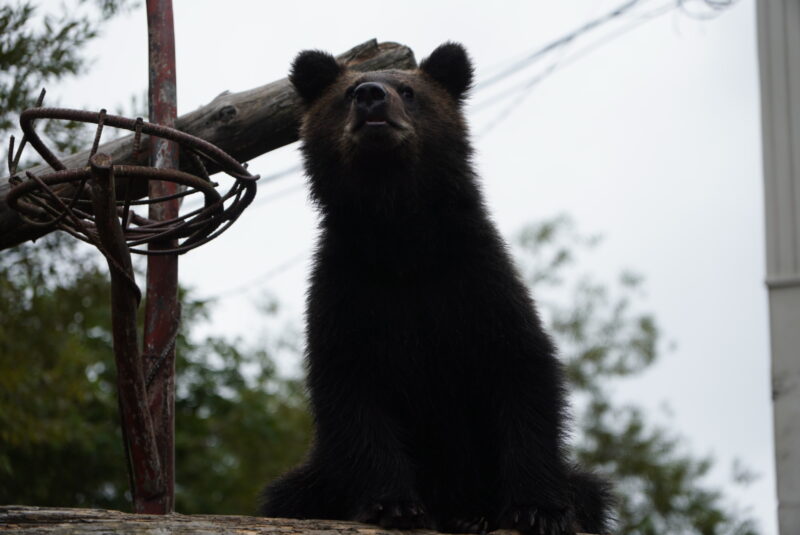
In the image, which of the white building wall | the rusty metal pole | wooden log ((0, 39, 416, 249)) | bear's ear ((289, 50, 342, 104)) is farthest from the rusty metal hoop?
the white building wall

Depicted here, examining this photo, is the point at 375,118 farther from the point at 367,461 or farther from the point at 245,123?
the point at 367,461

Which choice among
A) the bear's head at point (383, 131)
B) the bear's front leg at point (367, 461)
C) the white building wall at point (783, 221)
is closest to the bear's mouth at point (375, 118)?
the bear's head at point (383, 131)

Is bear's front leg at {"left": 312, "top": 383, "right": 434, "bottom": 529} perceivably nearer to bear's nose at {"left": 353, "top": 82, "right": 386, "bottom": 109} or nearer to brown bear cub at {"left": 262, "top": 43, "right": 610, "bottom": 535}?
brown bear cub at {"left": 262, "top": 43, "right": 610, "bottom": 535}

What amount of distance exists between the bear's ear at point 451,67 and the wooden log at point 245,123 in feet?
0.53

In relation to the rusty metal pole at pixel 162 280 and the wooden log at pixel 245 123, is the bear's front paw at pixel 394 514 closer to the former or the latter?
the rusty metal pole at pixel 162 280

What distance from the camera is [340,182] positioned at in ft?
16.5

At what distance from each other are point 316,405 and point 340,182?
1.00 meters

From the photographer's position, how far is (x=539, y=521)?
4352 mm

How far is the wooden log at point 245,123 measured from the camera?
525 centimetres

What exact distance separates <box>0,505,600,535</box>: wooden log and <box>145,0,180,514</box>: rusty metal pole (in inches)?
32.4

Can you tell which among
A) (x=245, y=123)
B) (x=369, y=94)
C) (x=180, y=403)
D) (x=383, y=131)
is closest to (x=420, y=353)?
(x=383, y=131)

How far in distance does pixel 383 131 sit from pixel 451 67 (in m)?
0.84

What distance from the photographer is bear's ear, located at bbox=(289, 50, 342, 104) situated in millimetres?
5297

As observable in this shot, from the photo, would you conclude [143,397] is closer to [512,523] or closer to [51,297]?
[512,523]
